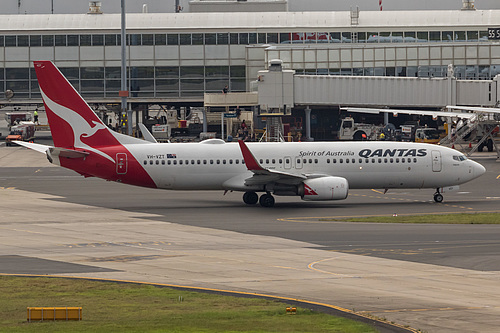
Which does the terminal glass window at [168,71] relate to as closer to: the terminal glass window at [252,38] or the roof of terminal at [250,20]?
the roof of terminal at [250,20]

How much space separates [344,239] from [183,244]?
7.70 metres

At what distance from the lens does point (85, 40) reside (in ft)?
380

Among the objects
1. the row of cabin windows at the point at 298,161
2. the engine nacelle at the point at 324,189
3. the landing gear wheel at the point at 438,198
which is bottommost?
the landing gear wheel at the point at 438,198

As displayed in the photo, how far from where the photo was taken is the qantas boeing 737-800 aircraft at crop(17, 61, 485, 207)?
5331 centimetres

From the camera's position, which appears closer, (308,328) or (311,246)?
(308,328)

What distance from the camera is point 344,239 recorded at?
4053 cm

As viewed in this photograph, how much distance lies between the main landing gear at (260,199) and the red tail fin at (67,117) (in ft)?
32.3

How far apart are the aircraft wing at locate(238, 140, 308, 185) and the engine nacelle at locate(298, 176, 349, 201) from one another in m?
0.68

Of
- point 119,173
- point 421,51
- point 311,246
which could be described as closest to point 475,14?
point 421,51

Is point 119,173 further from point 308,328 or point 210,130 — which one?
point 210,130

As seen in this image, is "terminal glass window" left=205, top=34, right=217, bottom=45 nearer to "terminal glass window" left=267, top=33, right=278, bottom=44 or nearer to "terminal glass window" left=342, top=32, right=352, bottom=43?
"terminal glass window" left=267, top=33, right=278, bottom=44

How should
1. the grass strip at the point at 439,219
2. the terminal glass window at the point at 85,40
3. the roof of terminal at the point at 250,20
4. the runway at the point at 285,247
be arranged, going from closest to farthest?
the runway at the point at 285,247
the grass strip at the point at 439,219
the terminal glass window at the point at 85,40
the roof of terminal at the point at 250,20

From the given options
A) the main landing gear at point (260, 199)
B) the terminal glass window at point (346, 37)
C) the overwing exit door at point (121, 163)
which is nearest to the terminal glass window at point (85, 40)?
the terminal glass window at point (346, 37)

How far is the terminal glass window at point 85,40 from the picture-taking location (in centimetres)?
11555
